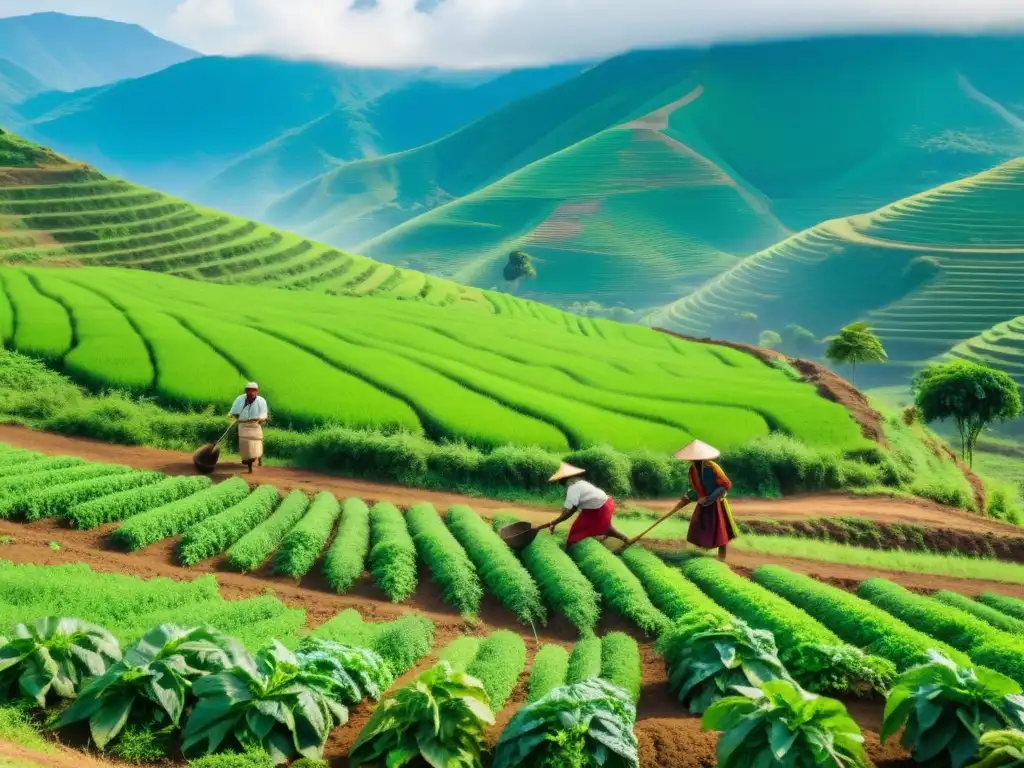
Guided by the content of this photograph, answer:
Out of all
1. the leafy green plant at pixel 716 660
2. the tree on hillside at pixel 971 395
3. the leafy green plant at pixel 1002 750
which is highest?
the leafy green plant at pixel 1002 750

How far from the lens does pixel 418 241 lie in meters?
177

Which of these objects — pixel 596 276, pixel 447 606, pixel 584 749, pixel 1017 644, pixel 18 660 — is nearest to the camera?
pixel 584 749

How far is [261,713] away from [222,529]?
30.6 ft

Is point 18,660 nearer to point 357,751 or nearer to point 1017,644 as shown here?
point 357,751

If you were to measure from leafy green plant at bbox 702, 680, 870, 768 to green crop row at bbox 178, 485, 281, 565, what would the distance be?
1093cm

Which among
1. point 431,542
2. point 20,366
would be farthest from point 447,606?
point 20,366

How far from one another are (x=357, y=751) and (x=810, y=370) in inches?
1518

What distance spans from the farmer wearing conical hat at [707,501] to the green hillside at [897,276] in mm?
74810

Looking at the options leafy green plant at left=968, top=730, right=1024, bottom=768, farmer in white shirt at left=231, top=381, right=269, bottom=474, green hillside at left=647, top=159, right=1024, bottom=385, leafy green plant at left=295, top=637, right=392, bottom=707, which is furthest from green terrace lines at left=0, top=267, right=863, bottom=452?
green hillside at left=647, top=159, right=1024, bottom=385

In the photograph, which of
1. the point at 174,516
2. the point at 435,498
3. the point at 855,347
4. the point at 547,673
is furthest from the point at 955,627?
the point at 855,347

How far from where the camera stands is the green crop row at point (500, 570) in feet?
48.0

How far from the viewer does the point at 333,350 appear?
114 ft

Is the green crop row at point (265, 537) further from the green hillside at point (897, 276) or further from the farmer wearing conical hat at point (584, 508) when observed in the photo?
the green hillside at point (897, 276)

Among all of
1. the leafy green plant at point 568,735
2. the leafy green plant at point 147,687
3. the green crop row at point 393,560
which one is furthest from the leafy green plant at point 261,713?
the green crop row at point 393,560
